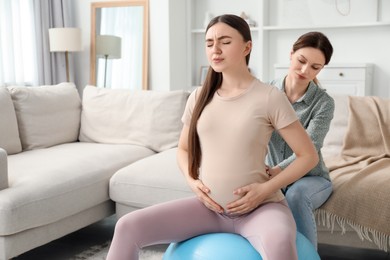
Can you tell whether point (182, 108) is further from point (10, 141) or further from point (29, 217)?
point (29, 217)

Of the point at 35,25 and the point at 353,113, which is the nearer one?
the point at 353,113

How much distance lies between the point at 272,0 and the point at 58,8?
81.3 inches

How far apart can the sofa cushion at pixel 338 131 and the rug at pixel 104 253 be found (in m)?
0.97

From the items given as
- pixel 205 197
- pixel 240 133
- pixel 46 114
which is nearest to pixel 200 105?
pixel 240 133

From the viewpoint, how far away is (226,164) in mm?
1673

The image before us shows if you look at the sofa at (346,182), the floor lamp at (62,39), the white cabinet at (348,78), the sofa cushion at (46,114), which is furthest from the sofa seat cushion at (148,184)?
the floor lamp at (62,39)

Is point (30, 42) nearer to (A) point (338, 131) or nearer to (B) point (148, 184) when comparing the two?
(B) point (148, 184)

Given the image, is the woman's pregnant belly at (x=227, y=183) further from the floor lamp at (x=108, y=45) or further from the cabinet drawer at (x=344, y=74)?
A: the floor lamp at (x=108, y=45)

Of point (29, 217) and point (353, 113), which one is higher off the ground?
point (353, 113)

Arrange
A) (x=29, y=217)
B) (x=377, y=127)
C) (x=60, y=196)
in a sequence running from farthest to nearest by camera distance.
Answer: (x=377, y=127)
(x=60, y=196)
(x=29, y=217)

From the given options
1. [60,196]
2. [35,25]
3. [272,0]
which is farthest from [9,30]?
[60,196]

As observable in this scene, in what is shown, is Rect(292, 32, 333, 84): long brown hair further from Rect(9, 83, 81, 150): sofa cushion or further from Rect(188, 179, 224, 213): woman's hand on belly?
Rect(9, 83, 81, 150): sofa cushion

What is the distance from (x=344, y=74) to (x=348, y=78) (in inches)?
2.0

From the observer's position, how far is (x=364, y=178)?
7.73 feet
